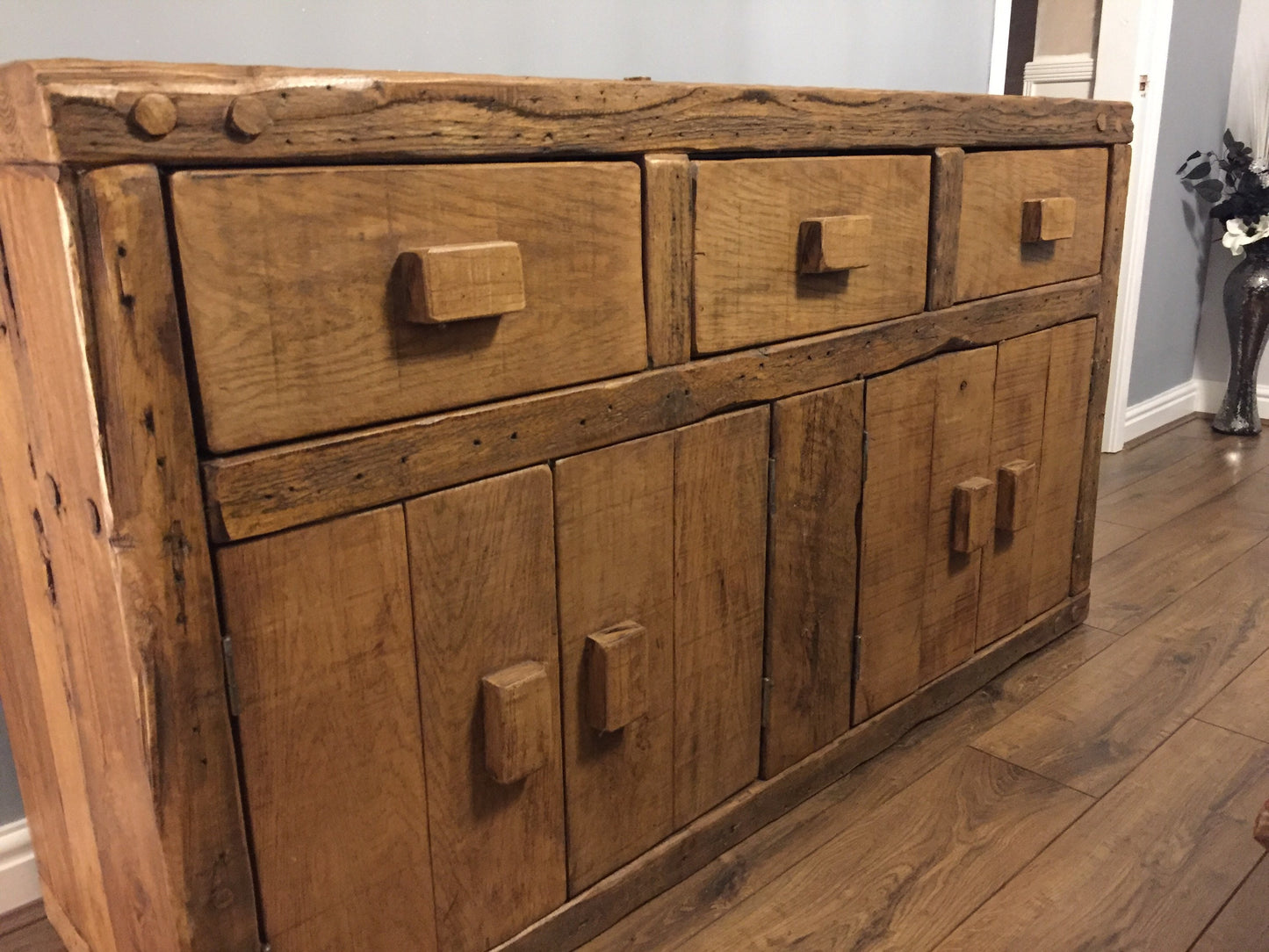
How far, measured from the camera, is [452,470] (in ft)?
2.91

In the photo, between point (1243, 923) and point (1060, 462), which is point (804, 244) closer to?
point (1060, 462)

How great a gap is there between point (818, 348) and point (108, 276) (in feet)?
2.45

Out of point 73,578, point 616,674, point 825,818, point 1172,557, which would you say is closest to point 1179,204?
point 1172,557

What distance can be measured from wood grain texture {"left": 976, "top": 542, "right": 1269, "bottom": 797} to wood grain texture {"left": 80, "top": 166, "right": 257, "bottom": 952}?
1037mm

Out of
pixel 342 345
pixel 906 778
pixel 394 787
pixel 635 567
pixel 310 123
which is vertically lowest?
pixel 906 778

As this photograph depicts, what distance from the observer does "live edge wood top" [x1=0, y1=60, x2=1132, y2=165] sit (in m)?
0.67

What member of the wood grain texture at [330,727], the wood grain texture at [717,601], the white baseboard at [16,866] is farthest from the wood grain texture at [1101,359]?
the white baseboard at [16,866]

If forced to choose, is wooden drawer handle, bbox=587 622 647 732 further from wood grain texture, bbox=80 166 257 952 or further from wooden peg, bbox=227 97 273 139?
wooden peg, bbox=227 97 273 139

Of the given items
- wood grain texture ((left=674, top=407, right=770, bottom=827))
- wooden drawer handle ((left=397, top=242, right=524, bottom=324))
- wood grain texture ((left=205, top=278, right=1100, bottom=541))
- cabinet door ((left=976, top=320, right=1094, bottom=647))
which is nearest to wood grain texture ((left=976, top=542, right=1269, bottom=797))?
cabinet door ((left=976, top=320, right=1094, bottom=647))

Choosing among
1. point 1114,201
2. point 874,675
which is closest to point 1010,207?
point 1114,201

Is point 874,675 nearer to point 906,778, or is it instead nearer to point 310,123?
point 906,778

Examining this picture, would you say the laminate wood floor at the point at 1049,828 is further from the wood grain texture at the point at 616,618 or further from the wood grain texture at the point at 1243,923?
the wood grain texture at the point at 616,618

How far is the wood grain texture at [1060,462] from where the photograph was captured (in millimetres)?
1600

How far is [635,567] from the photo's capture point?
41.6 inches
